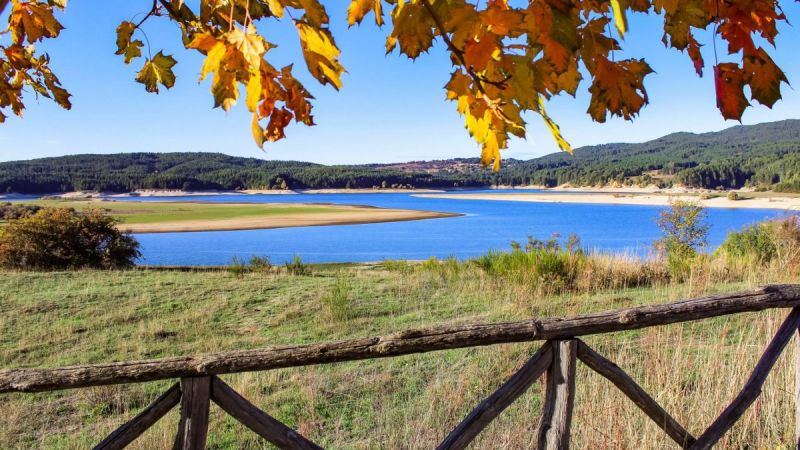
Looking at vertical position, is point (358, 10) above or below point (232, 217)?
above

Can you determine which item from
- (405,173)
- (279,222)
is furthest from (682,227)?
(405,173)

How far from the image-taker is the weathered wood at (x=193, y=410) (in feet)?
4.92

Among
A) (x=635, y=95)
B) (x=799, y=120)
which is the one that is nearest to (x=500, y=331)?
(x=635, y=95)

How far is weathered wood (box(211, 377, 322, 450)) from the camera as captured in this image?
1.53 metres

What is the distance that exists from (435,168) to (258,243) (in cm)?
11684

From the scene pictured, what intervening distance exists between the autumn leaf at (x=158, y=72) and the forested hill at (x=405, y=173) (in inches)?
2659

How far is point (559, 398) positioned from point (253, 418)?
3.22 feet

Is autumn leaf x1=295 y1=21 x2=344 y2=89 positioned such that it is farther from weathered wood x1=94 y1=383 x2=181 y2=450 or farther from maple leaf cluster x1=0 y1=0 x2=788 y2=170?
weathered wood x1=94 y1=383 x2=181 y2=450

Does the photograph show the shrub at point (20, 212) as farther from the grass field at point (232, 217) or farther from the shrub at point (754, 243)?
the grass field at point (232, 217)

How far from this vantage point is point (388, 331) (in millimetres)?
6395

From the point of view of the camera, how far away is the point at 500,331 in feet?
5.55

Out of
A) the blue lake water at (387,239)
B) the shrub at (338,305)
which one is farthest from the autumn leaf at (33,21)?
the blue lake water at (387,239)

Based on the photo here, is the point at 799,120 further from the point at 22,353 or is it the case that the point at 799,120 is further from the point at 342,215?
the point at 22,353

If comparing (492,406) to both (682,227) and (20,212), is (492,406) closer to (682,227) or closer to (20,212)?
(682,227)
